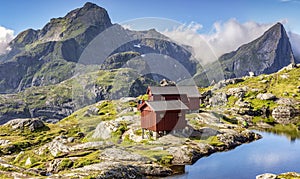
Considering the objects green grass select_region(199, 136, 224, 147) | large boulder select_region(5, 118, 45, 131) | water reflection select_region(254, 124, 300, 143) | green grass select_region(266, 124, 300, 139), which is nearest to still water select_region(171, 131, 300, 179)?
green grass select_region(199, 136, 224, 147)

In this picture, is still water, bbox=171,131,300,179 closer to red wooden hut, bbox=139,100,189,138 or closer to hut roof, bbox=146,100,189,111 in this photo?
red wooden hut, bbox=139,100,189,138

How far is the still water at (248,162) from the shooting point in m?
56.6

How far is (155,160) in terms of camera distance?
207ft

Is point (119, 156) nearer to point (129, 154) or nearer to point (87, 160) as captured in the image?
point (129, 154)

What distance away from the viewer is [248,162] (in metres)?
64.4

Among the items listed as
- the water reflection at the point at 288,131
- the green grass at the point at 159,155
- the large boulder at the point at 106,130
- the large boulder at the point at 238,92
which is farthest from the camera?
the large boulder at the point at 238,92

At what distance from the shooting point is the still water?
186ft

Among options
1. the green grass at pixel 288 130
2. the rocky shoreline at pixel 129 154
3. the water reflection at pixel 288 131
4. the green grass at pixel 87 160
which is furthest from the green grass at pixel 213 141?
the green grass at pixel 288 130

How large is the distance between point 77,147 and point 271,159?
47063 millimetres

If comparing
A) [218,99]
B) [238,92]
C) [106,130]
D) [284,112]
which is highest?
[238,92]

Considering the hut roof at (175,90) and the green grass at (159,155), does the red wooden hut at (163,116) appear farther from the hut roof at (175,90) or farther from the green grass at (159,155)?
the hut roof at (175,90)

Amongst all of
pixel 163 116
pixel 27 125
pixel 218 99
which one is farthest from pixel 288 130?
pixel 27 125

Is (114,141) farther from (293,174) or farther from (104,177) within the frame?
(293,174)

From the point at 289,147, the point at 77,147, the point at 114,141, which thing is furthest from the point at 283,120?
the point at 77,147
